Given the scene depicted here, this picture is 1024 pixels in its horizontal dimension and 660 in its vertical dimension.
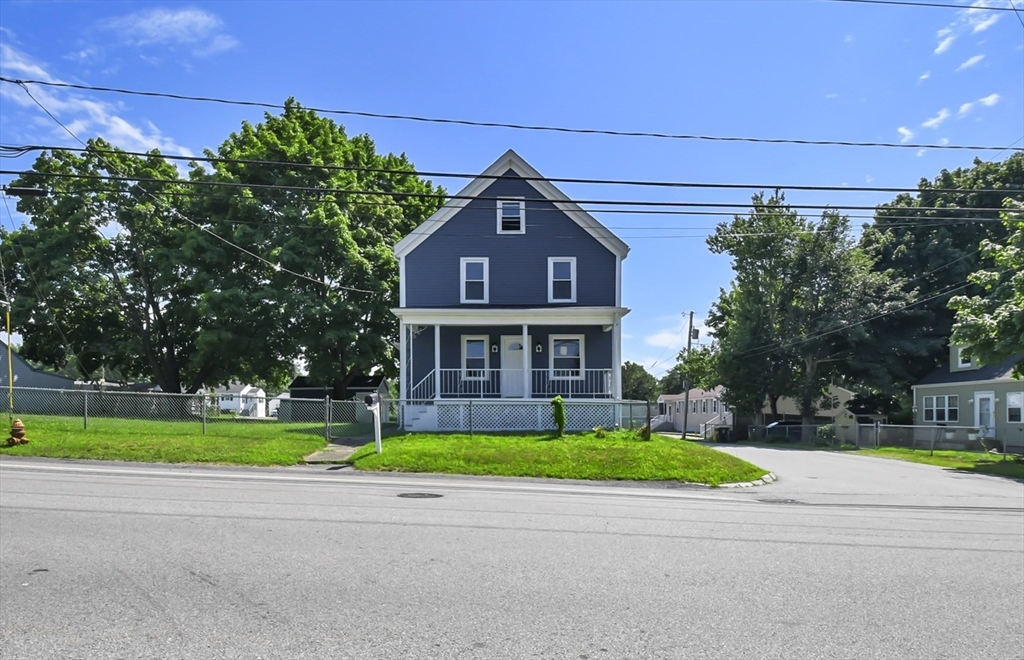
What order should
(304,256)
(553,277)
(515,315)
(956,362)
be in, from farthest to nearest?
(956,362), (304,256), (553,277), (515,315)

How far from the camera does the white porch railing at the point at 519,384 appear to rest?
27141 millimetres

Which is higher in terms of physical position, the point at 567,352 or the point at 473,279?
the point at 473,279

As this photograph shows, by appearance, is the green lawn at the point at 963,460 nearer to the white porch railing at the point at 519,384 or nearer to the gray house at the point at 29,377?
the white porch railing at the point at 519,384

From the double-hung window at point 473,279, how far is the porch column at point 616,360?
494 cm

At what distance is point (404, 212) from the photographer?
127 ft

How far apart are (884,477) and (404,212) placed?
85.2 ft

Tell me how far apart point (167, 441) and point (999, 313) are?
24.7 m

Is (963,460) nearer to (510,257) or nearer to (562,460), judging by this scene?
(510,257)

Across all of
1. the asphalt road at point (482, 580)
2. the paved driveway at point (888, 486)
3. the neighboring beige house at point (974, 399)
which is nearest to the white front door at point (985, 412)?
the neighboring beige house at point (974, 399)

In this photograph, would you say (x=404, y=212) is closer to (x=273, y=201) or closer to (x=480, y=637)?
(x=273, y=201)

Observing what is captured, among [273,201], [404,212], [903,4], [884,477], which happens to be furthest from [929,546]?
[404,212]

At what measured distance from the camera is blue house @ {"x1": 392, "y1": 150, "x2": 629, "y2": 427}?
27672 mm

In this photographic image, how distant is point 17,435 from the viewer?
1861 centimetres

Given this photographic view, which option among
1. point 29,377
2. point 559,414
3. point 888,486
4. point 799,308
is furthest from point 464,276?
point 799,308
